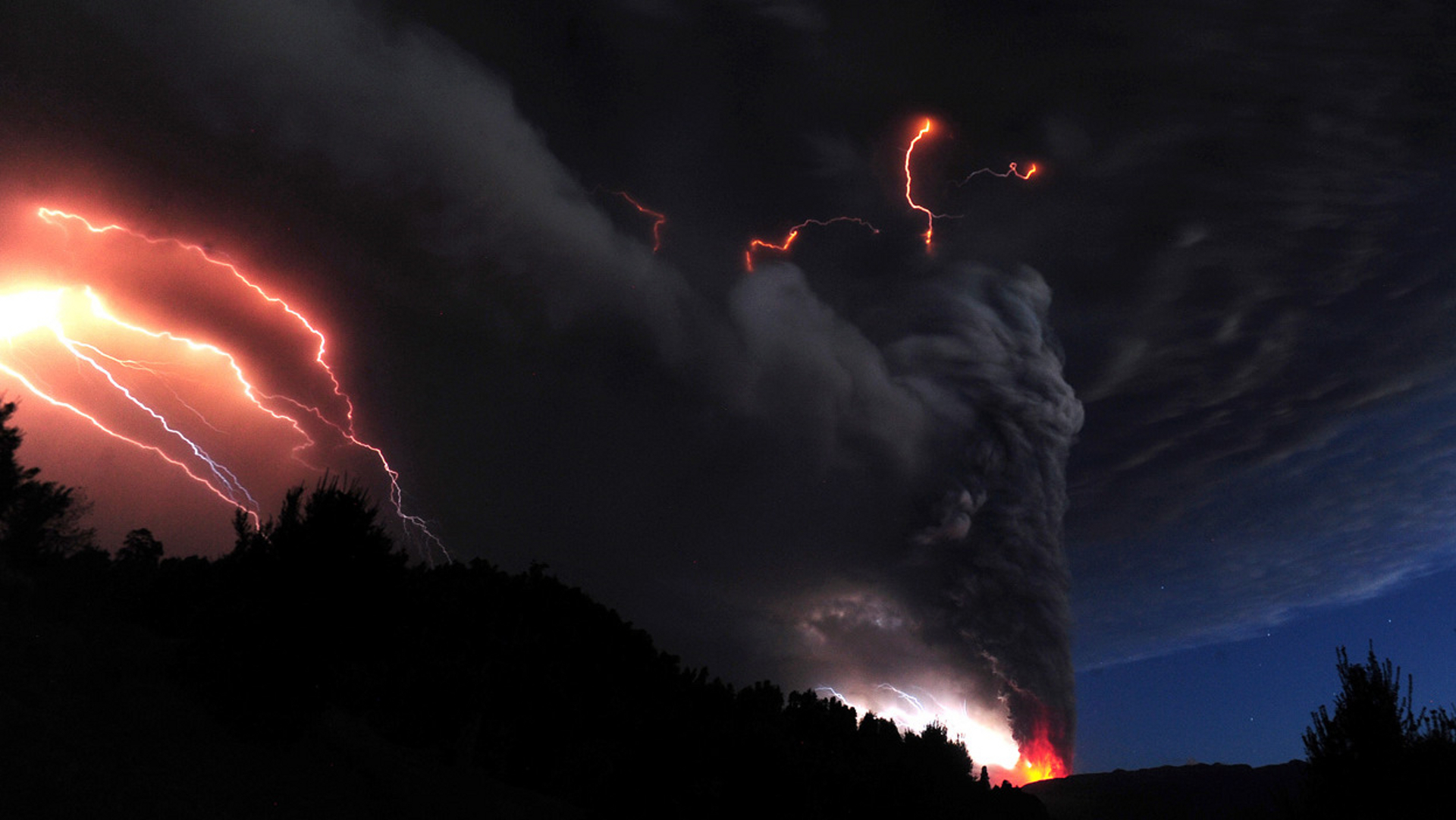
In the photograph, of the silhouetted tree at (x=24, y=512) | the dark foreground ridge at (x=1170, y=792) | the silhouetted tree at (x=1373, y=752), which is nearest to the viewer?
the silhouetted tree at (x=1373, y=752)

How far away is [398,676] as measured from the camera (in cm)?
2944

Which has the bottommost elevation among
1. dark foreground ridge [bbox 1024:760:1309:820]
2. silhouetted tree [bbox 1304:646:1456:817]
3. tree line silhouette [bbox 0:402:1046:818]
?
tree line silhouette [bbox 0:402:1046:818]

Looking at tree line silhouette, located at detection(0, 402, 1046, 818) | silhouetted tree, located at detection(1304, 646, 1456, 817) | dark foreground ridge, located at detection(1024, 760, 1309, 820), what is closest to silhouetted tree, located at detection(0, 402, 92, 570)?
tree line silhouette, located at detection(0, 402, 1046, 818)

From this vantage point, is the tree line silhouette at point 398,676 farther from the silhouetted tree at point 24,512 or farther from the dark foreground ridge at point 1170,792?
the dark foreground ridge at point 1170,792

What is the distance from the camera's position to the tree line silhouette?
18.3 meters

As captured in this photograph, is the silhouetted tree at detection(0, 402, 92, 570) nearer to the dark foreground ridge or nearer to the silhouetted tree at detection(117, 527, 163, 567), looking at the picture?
the silhouetted tree at detection(117, 527, 163, 567)

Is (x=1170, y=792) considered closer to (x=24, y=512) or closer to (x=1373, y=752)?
(x=1373, y=752)

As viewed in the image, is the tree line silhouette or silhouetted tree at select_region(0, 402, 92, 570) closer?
the tree line silhouette

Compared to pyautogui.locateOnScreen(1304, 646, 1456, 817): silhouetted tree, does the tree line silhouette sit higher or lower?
lower

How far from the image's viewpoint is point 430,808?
21.1 metres

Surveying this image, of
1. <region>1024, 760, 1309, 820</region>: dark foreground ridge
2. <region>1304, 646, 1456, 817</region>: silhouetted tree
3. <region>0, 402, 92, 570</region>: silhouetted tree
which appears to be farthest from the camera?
<region>1024, 760, 1309, 820</region>: dark foreground ridge

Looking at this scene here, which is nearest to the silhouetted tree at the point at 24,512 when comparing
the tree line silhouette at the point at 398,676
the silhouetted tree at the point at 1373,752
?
the tree line silhouette at the point at 398,676

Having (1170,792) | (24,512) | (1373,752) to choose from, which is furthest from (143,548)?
(1170,792)

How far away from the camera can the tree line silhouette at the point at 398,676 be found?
18.3 metres
